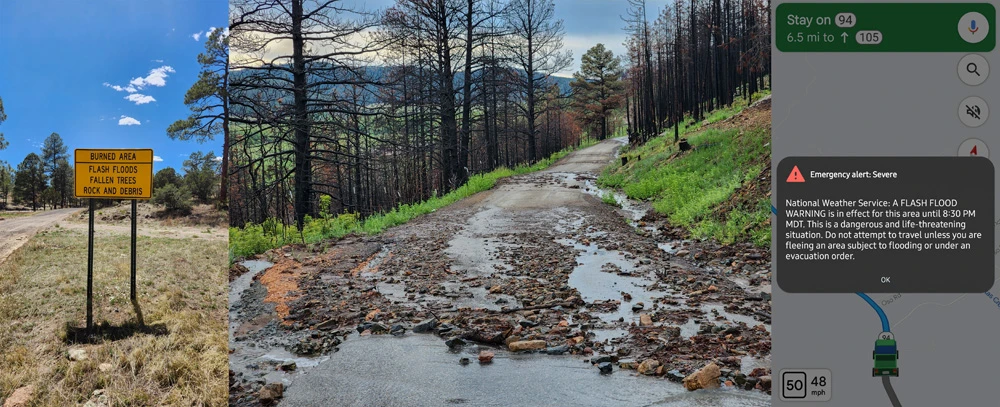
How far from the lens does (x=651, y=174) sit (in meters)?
5.95

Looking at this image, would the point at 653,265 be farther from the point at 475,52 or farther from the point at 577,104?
the point at 475,52

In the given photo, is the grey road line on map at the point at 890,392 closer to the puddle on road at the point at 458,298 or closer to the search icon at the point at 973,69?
the search icon at the point at 973,69

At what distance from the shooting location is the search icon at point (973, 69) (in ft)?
5.62

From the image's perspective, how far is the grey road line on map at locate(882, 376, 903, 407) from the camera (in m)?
1.78

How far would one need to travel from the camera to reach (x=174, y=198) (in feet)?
23.3

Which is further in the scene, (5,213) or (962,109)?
(5,213)

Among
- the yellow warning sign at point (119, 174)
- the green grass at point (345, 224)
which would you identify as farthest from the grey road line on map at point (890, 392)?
the yellow warning sign at point (119, 174)

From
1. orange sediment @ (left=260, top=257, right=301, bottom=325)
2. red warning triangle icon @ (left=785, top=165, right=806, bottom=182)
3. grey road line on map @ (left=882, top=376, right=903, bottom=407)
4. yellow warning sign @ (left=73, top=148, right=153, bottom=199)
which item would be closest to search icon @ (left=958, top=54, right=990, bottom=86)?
red warning triangle icon @ (left=785, top=165, right=806, bottom=182)

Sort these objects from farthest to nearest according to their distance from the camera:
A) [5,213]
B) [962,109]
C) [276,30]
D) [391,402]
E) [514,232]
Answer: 1. [5,213]
2. [514,232]
3. [276,30]
4. [391,402]
5. [962,109]

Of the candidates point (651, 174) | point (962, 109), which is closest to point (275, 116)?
point (962, 109)

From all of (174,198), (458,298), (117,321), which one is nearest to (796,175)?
(458,298)

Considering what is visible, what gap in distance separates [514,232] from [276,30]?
7.01ft

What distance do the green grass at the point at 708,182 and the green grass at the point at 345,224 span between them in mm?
878

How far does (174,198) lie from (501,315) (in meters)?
6.27
